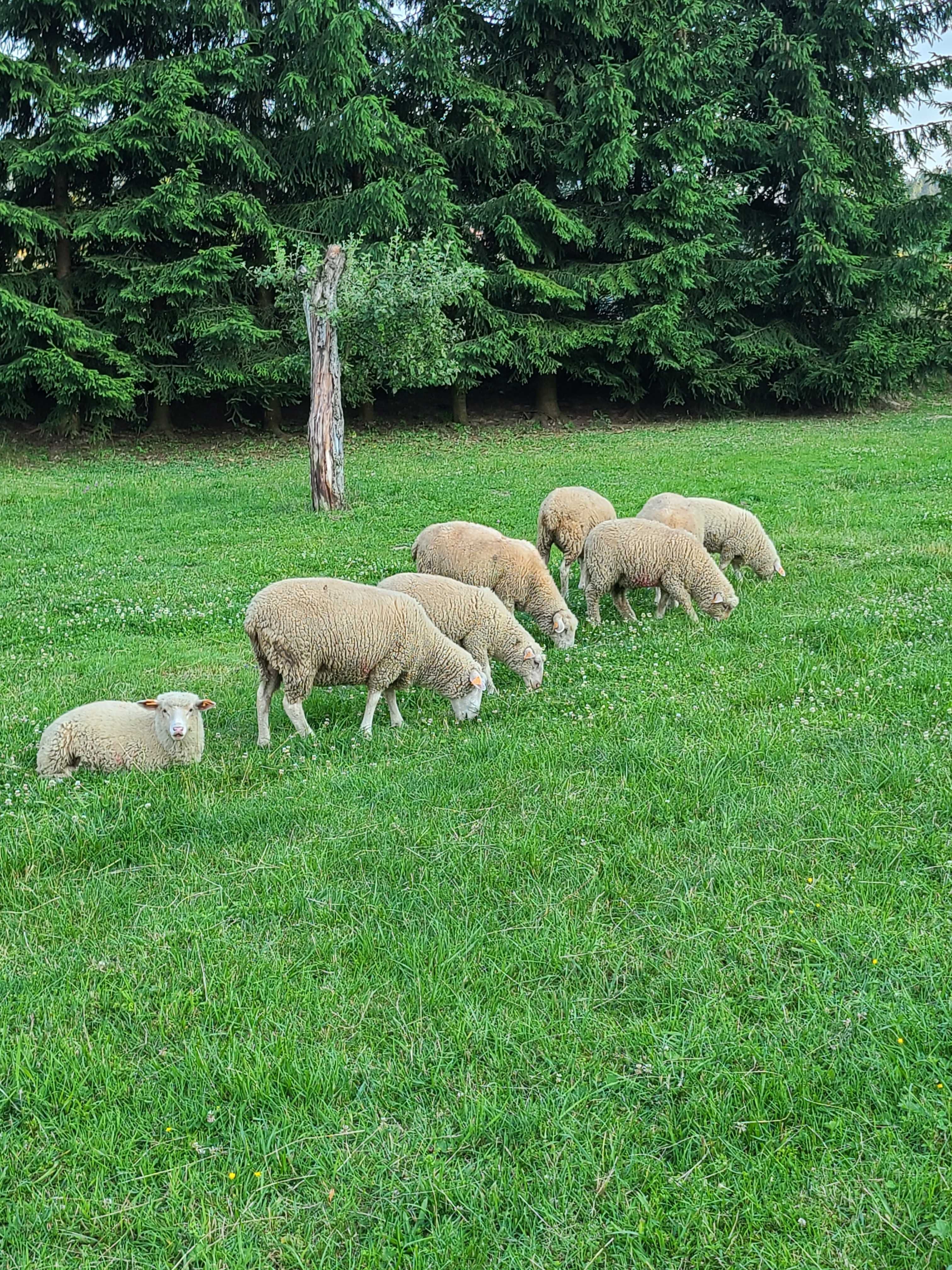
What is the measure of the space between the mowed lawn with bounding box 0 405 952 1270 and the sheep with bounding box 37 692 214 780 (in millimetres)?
177

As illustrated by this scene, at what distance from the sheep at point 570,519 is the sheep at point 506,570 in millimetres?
1865

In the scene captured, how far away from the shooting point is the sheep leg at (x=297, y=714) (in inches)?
261

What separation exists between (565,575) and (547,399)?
63.6 ft

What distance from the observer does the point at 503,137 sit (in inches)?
1011

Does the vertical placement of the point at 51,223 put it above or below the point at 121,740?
above

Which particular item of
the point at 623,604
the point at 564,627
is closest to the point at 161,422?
the point at 623,604

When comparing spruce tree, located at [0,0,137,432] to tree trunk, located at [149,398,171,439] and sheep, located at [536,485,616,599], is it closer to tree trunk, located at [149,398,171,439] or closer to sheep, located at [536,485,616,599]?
tree trunk, located at [149,398,171,439]

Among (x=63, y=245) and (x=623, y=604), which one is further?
(x=63, y=245)

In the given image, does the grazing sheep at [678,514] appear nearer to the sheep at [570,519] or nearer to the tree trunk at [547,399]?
the sheep at [570,519]

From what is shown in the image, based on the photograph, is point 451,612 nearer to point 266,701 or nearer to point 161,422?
point 266,701

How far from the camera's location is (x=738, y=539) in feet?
34.9

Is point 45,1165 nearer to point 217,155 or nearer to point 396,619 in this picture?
point 396,619

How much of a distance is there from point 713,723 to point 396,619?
97.5 inches

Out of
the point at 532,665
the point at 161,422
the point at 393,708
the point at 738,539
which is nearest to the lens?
the point at 393,708
